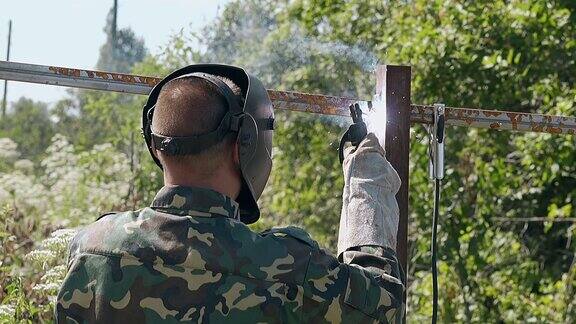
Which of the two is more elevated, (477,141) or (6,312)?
(477,141)

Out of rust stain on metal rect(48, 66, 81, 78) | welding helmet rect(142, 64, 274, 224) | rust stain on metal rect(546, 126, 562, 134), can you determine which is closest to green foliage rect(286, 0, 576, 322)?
rust stain on metal rect(546, 126, 562, 134)

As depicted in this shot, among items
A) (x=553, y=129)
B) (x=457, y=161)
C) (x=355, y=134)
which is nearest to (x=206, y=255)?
(x=355, y=134)

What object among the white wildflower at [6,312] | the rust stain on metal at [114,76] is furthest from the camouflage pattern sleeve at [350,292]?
the white wildflower at [6,312]

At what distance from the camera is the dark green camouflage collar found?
2488 mm

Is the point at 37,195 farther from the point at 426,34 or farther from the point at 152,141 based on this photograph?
the point at 152,141

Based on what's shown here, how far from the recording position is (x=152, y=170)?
9.52 metres

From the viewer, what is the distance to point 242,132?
2555mm

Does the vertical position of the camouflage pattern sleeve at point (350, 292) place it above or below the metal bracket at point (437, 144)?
A: below

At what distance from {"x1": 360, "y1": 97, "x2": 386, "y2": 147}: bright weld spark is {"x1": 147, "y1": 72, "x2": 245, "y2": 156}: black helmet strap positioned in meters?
0.90

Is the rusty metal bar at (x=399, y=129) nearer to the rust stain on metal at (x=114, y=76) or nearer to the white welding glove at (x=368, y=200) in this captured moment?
the white welding glove at (x=368, y=200)

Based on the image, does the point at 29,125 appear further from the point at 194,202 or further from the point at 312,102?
the point at 194,202

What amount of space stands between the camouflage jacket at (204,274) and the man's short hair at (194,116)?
67 millimetres

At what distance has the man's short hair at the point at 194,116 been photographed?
250 cm

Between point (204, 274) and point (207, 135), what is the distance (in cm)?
28
